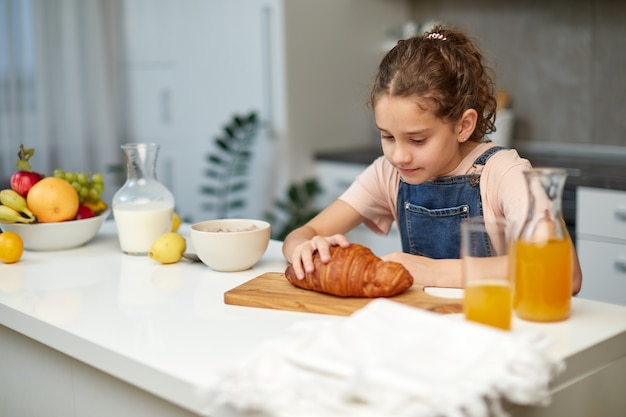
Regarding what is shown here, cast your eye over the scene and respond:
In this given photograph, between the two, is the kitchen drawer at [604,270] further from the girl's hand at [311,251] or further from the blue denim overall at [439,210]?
the girl's hand at [311,251]

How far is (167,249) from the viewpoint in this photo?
175 cm

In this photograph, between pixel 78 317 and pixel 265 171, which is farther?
pixel 265 171

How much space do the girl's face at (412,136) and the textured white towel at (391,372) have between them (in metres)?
0.56

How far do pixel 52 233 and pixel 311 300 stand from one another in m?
0.80

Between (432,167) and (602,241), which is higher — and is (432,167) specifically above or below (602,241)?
above

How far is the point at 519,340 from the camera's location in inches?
40.4

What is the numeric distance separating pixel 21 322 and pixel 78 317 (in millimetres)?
124

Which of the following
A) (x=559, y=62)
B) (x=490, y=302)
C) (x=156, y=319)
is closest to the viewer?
(x=490, y=302)

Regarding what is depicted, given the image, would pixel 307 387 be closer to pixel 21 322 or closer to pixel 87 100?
pixel 21 322

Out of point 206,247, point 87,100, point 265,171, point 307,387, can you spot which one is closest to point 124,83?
point 87,100

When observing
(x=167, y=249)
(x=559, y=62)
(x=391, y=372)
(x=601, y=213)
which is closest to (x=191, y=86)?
(x=559, y=62)

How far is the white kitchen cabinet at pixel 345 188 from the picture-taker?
3.43 metres

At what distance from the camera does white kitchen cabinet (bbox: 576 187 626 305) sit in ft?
8.84

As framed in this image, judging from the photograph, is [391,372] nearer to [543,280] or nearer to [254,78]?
[543,280]
